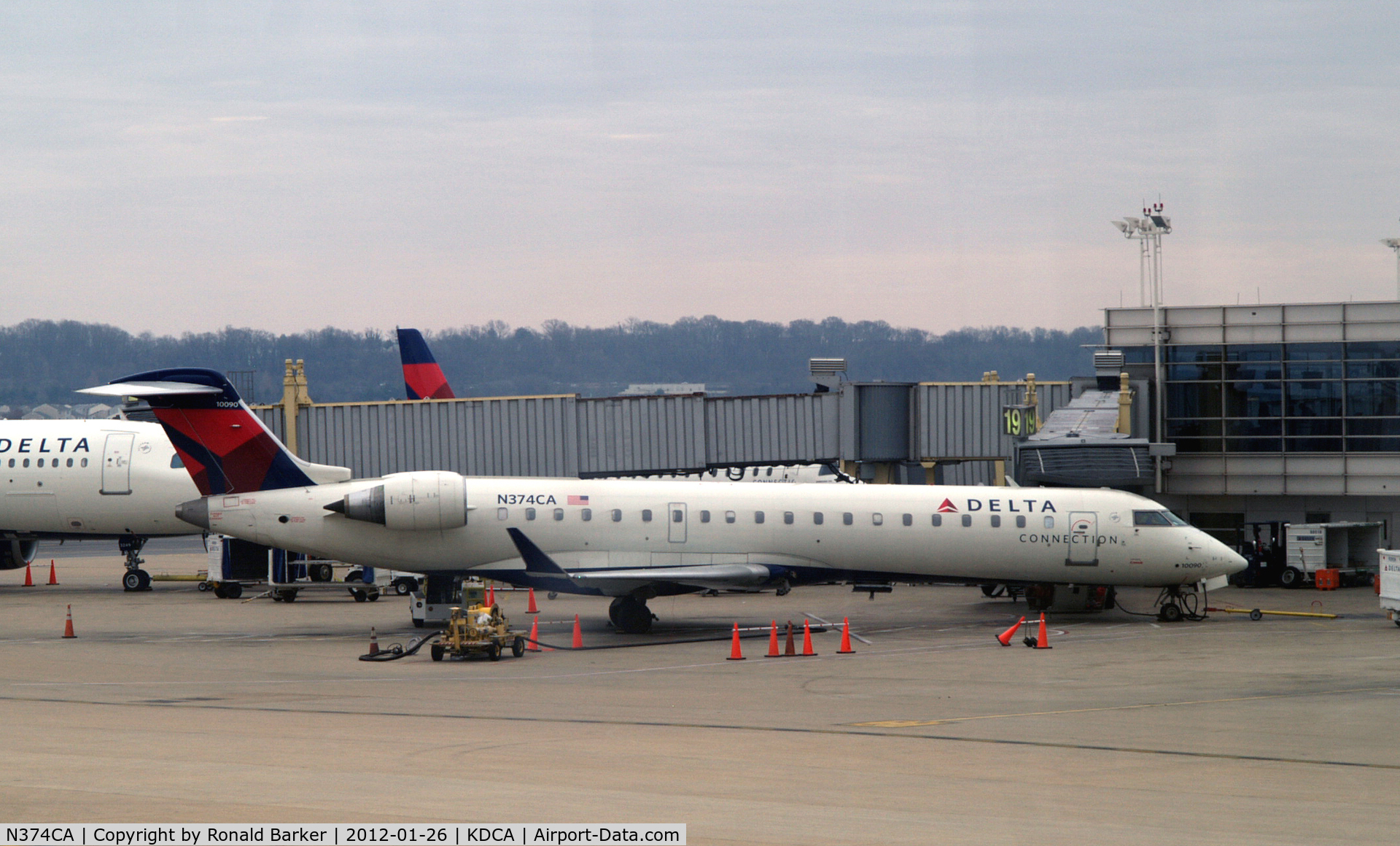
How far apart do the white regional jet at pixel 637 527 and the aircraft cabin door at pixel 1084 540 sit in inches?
1.3

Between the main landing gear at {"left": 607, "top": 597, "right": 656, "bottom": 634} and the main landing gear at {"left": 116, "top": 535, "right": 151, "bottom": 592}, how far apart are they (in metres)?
18.5

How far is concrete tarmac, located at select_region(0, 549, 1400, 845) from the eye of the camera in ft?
40.5

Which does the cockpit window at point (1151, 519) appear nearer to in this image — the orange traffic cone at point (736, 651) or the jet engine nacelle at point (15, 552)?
the orange traffic cone at point (736, 651)

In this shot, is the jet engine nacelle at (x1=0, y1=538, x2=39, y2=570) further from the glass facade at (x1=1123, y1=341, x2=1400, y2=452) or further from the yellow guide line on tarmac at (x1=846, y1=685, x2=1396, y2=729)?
the glass facade at (x1=1123, y1=341, x2=1400, y2=452)

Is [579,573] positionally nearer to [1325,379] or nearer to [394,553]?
[394,553]

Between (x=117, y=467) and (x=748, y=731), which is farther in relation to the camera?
(x=117, y=467)

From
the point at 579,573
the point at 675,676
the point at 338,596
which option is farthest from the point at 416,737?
the point at 338,596

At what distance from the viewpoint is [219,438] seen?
96.6ft

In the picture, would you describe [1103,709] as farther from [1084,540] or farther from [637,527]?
[637,527]

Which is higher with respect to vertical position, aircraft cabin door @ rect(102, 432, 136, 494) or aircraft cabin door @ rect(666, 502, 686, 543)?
aircraft cabin door @ rect(102, 432, 136, 494)

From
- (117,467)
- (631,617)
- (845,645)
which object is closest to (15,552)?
(117,467)

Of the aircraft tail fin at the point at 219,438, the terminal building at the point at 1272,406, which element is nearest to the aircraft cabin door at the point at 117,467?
the aircraft tail fin at the point at 219,438

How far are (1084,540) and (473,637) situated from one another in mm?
14208

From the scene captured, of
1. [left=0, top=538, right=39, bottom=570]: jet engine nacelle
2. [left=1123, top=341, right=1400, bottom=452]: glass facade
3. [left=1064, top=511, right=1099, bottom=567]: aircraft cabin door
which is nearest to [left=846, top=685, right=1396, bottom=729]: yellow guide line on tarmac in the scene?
[left=1064, top=511, right=1099, bottom=567]: aircraft cabin door
